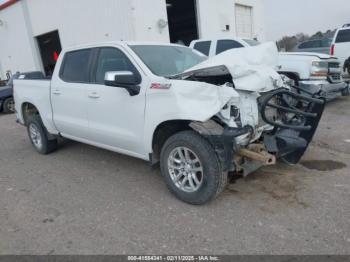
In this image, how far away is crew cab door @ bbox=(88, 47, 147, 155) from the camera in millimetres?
4113

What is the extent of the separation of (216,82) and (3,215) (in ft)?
9.56

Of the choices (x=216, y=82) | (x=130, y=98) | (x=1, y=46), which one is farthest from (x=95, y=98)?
(x=1, y=46)

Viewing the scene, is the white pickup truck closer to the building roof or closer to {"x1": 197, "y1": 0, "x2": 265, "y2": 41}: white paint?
{"x1": 197, "y1": 0, "x2": 265, "y2": 41}: white paint

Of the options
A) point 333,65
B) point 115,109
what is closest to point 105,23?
point 333,65

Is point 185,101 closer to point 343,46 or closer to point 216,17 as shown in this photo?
point 343,46

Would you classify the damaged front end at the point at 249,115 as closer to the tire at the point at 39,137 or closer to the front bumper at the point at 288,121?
the front bumper at the point at 288,121

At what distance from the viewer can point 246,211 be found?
11.9ft

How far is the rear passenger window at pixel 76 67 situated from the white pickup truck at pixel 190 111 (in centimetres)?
2

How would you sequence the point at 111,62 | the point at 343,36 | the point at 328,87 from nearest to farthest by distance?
the point at 111,62, the point at 328,87, the point at 343,36

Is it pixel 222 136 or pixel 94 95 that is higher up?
pixel 94 95

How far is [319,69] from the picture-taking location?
8.37 m

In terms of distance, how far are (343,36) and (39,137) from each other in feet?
38.5

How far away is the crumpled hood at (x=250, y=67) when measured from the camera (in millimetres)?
3576

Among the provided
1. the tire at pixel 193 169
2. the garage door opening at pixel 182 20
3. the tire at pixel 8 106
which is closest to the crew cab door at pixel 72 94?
the tire at pixel 193 169
